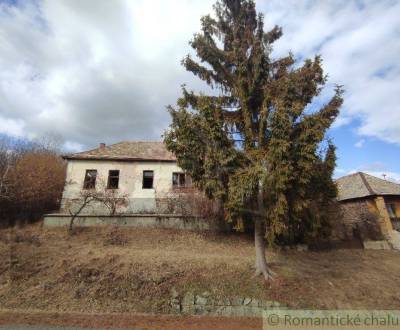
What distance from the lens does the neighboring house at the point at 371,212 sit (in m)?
16.4

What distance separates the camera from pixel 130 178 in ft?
63.7

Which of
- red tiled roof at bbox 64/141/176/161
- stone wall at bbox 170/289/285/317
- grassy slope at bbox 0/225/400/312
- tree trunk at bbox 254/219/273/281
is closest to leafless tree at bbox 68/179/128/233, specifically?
red tiled roof at bbox 64/141/176/161

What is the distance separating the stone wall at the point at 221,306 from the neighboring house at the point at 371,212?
10.6 m

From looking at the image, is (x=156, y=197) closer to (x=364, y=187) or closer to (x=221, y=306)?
(x=221, y=306)

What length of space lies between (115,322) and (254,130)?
779 cm

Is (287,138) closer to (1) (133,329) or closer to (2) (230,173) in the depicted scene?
(2) (230,173)

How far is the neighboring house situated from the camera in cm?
1644

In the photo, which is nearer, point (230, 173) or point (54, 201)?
point (230, 173)

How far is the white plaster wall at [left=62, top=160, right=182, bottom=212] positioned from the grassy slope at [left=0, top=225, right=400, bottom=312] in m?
6.18

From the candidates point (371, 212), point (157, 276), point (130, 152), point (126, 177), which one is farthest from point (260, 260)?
point (130, 152)

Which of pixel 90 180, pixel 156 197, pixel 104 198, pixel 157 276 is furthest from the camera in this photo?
pixel 90 180

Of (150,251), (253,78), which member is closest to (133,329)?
(150,251)

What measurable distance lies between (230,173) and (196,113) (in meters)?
2.49

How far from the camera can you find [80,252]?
10992mm
